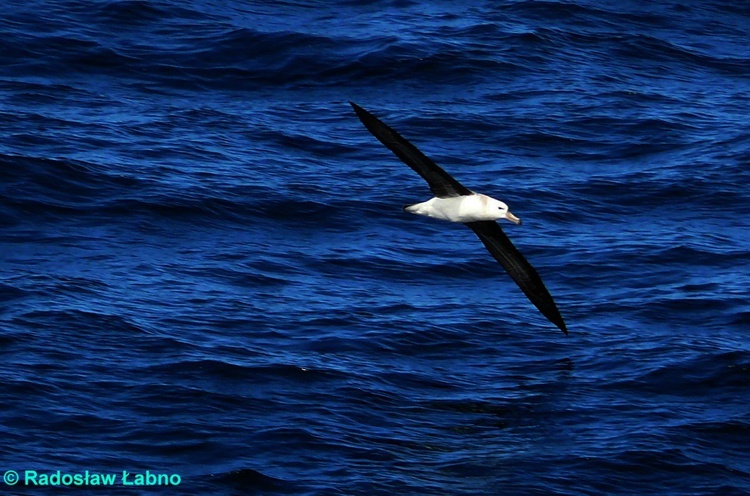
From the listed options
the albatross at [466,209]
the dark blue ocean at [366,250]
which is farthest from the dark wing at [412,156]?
the dark blue ocean at [366,250]

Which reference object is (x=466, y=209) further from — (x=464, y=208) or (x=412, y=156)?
(x=412, y=156)

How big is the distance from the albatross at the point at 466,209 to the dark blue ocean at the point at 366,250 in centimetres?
109

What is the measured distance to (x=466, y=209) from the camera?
18.8 metres

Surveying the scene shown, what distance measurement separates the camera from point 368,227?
2538 centimetres

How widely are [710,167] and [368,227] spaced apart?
7.03m

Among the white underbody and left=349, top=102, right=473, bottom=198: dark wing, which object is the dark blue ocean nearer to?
the white underbody

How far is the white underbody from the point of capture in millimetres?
18719

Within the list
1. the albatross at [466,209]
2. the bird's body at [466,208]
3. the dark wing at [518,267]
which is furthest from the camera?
the dark wing at [518,267]

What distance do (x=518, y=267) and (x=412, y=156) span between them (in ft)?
12.6

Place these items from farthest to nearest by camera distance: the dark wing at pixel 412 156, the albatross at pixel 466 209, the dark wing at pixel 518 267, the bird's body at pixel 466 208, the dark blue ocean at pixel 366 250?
the dark wing at pixel 518 267 → the dark blue ocean at pixel 366 250 → the bird's body at pixel 466 208 → the albatross at pixel 466 209 → the dark wing at pixel 412 156

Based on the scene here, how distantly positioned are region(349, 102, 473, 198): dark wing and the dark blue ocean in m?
3.15

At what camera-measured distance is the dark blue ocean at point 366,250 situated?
1891 centimetres

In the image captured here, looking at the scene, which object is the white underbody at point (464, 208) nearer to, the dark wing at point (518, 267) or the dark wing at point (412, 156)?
the dark wing at point (412, 156)

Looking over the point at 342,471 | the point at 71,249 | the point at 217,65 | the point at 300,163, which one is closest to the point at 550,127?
the point at 300,163
